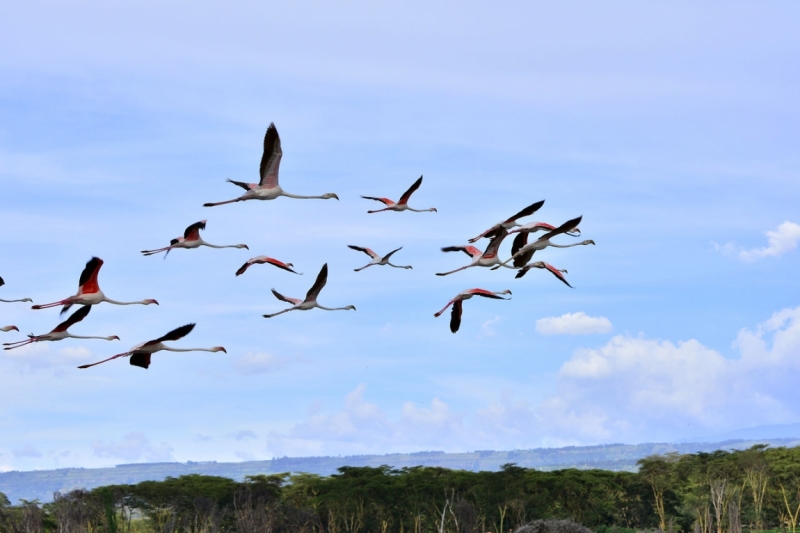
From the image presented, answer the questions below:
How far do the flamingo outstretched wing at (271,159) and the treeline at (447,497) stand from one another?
35.7 meters

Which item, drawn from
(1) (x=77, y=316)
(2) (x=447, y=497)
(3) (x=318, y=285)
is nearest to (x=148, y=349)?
(1) (x=77, y=316)

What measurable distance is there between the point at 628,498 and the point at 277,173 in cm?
5287

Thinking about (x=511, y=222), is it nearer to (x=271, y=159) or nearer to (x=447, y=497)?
(x=271, y=159)

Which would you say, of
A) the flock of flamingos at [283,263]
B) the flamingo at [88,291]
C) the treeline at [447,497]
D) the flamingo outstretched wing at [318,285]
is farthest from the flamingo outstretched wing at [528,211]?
the treeline at [447,497]

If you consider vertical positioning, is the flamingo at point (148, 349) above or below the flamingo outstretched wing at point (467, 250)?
below

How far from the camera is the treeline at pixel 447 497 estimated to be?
59.0 m

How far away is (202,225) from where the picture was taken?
77.7ft

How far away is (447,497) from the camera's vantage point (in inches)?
2362

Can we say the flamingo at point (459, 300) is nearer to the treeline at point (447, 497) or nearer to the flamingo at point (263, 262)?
the flamingo at point (263, 262)

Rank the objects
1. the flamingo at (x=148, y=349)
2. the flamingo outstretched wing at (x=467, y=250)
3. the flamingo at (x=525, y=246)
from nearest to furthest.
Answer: the flamingo at (x=148, y=349)
the flamingo at (x=525, y=246)
the flamingo outstretched wing at (x=467, y=250)

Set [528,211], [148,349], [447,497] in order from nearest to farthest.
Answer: [148,349], [528,211], [447,497]

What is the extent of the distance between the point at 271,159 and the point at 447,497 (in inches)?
1644

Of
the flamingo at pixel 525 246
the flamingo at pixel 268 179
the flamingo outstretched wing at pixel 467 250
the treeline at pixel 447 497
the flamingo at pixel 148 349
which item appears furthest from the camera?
the treeline at pixel 447 497

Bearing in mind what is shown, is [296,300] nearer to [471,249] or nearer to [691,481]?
[471,249]
